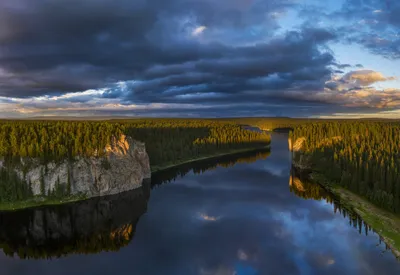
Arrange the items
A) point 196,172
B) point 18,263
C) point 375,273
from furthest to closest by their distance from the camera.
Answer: point 196,172 → point 18,263 → point 375,273

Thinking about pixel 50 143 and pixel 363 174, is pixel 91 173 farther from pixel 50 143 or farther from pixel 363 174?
pixel 363 174

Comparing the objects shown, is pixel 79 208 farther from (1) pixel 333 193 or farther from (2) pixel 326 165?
(2) pixel 326 165

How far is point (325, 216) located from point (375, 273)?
31491 millimetres

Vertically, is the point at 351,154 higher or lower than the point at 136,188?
higher

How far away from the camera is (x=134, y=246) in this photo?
62062 millimetres

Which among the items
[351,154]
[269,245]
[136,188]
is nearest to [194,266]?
[269,245]

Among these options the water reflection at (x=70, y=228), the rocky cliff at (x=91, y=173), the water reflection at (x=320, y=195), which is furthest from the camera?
the rocky cliff at (x=91, y=173)

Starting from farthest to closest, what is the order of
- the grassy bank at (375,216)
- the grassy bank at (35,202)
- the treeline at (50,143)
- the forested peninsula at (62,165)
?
the treeline at (50,143), the forested peninsula at (62,165), the grassy bank at (35,202), the grassy bank at (375,216)

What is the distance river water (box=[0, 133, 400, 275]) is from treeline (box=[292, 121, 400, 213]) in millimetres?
10994

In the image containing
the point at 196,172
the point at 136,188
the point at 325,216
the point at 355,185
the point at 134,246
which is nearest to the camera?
the point at 134,246

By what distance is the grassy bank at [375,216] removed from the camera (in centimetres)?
6146

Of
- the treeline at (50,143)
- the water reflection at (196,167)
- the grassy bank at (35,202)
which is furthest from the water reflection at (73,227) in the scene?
the water reflection at (196,167)

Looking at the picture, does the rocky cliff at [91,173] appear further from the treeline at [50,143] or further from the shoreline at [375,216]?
the shoreline at [375,216]

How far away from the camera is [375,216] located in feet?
245
